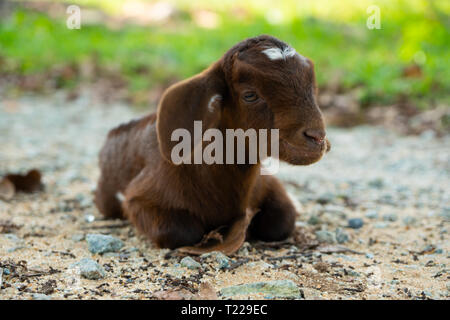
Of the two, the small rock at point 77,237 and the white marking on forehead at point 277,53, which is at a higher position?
the white marking on forehead at point 277,53

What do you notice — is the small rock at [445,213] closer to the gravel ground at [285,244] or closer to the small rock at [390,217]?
the gravel ground at [285,244]

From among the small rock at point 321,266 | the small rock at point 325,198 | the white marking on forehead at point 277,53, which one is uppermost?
the white marking on forehead at point 277,53

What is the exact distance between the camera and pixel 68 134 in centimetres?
821

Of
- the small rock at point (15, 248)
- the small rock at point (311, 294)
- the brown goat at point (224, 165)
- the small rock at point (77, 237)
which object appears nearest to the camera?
the small rock at point (311, 294)

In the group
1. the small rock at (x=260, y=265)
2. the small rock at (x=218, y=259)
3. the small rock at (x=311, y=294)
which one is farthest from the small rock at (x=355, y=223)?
the small rock at (x=311, y=294)

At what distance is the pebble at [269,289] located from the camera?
3029 millimetres

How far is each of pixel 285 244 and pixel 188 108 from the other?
119cm

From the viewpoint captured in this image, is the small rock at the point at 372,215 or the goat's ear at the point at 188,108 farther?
the small rock at the point at 372,215

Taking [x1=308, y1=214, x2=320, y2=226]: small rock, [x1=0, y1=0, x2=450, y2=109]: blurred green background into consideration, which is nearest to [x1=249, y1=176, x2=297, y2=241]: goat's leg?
[x1=308, y1=214, x2=320, y2=226]: small rock

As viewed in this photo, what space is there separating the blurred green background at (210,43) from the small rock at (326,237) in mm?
4730

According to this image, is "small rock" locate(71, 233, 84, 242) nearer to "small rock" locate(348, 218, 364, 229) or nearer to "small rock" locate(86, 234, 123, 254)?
"small rock" locate(86, 234, 123, 254)

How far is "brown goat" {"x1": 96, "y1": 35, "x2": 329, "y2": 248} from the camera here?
11.1 ft

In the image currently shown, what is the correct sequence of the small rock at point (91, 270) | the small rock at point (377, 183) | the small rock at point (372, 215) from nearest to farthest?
1. the small rock at point (91, 270)
2. the small rock at point (372, 215)
3. the small rock at point (377, 183)
